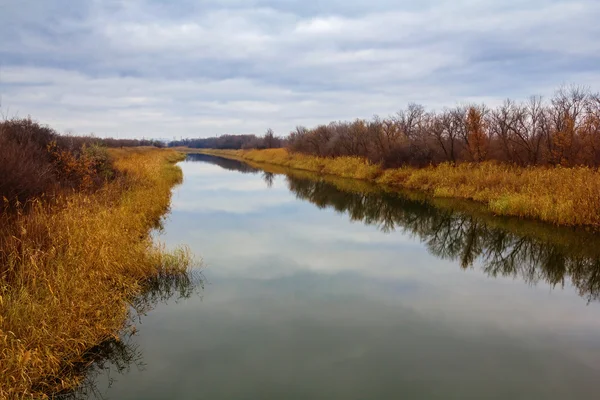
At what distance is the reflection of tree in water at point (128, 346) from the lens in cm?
551

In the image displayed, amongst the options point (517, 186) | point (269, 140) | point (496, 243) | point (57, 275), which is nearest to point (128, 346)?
point (57, 275)

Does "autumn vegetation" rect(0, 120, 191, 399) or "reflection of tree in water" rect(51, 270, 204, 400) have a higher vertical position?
"autumn vegetation" rect(0, 120, 191, 399)

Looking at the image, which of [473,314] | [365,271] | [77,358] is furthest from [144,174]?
[473,314]

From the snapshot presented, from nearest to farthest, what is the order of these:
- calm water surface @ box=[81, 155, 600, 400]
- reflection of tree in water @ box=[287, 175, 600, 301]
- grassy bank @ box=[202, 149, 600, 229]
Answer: calm water surface @ box=[81, 155, 600, 400]
reflection of tree in water @ box=[287, 175, 600, 301]
grassy bank @ box=[202, 149, 600, 229]

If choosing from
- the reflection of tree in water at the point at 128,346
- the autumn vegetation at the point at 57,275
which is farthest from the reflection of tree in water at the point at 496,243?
the autumn vegetation at the point at 57,275

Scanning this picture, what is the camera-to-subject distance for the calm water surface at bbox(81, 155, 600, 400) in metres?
5.65

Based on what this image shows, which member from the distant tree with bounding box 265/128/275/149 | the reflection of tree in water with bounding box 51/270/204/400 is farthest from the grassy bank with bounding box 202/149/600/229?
the distant tree with bounding box 265/128/275/149

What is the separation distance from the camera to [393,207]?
2034 centimetres

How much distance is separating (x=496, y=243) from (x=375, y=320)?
781 cm

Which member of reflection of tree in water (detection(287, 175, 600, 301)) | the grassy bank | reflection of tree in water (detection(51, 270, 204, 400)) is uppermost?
the grassy bank

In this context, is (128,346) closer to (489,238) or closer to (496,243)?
(496,243)

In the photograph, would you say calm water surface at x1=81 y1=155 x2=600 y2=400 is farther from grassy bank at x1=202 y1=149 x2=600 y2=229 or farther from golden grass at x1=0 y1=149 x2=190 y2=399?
grassy bank at x1=202 y1=149 x2=600 y2=229

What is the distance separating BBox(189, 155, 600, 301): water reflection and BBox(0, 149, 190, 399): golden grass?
8835 mm

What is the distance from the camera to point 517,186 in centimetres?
1839
